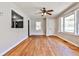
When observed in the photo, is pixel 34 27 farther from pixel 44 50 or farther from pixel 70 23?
pixel 44 50

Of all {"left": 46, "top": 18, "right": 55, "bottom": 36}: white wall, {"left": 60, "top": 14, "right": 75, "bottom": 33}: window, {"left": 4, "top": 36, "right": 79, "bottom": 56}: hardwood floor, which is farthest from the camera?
{"left": 46, "top": 18, "right": 55, "bottom": 36}: white wall

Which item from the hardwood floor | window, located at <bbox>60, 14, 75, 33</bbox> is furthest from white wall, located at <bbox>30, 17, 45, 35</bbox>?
the hardwood floor

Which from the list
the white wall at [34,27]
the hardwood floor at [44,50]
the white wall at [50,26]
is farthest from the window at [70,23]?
the white wall at [34,27]

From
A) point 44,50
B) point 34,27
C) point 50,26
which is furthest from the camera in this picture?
point 34,27

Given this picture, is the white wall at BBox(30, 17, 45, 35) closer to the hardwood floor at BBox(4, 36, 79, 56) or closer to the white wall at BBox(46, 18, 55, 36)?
the white wall at BBox(46, 18, 55, 36)

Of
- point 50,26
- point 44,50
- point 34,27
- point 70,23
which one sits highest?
point 70,23

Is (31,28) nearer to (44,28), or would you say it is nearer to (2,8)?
(44,28)

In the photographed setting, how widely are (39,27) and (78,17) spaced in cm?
892

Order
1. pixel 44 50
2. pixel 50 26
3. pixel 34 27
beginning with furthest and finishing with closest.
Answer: pixel 34 27, pixel 50 26, pixel 44 50

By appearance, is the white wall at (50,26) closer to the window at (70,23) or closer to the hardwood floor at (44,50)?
the window at (70,23)

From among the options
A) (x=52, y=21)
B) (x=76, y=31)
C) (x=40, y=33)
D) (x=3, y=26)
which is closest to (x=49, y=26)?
(x=52, y=21)

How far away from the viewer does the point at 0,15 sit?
401 cm

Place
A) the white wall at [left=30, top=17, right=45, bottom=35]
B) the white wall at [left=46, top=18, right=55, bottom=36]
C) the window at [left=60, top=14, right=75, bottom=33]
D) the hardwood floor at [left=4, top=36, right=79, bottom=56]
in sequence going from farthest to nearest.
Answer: the white wall at [left=30, top=17, right=45, bottom=35] → the white wall at [left=46, top=18, right=55, bottom=36] → the window at [left=60, top=14, right=75, bottom=33] → the hardwood floor at [left=4, top=36, right=79, bottom=56]

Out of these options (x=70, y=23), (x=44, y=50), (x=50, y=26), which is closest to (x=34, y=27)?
(x=50, y=26)
